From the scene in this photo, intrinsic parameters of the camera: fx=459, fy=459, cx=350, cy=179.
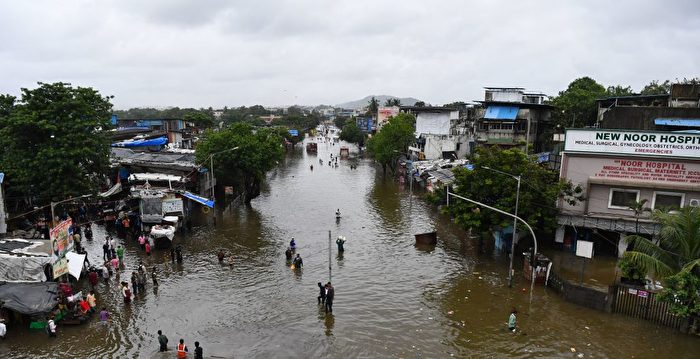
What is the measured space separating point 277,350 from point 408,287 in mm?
9791

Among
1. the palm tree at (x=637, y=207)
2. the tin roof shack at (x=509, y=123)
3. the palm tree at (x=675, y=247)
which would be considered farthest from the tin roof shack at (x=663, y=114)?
the palm tree at (x=675, y=247)

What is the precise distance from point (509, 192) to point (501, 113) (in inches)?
1126

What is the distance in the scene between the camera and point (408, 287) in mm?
26438

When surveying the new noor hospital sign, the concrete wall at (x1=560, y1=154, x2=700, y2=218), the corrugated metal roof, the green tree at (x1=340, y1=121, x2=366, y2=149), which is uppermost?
the corrugated metal roof

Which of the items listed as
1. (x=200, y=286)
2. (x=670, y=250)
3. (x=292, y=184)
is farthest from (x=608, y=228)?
(x=292, y=184)

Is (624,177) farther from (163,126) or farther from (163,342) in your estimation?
(163,126)

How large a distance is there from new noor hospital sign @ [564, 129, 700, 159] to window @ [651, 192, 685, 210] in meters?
2.53

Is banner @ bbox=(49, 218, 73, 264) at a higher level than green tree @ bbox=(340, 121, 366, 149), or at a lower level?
lower

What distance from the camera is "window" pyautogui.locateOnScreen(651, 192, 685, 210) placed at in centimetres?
2817

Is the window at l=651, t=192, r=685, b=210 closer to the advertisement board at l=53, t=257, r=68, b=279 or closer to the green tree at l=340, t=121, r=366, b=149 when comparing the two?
the advertisement board at l=53, t=257, r=68, b=279

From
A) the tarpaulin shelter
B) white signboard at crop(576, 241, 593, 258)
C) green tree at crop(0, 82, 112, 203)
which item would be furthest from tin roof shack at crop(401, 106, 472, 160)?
the tarpaulin shelter

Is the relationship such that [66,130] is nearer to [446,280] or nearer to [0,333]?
[0,333]

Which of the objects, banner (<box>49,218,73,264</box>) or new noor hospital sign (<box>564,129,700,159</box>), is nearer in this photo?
banner (<box>49,218,73,264</box>)

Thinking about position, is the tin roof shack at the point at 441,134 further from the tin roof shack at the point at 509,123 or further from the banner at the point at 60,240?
the banner at the point at 60,240
